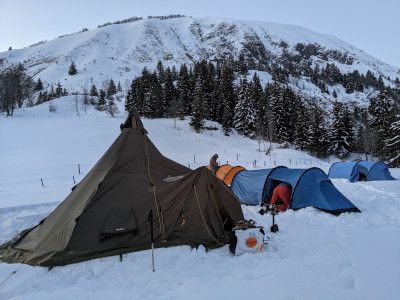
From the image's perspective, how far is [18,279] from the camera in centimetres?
→ 662

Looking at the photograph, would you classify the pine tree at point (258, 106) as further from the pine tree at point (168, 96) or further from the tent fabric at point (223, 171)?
the tent fabric at point (223, 171)

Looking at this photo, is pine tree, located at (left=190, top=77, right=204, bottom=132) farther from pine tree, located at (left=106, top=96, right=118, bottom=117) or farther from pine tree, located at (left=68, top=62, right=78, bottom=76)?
pine tree, located at (left=68, top=62, right=78, bottom=76)

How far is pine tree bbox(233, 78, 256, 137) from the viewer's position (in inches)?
2586

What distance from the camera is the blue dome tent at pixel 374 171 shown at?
23.7 metres

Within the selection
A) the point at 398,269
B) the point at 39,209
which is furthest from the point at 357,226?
the point at 39,209

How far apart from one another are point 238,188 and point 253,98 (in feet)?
187

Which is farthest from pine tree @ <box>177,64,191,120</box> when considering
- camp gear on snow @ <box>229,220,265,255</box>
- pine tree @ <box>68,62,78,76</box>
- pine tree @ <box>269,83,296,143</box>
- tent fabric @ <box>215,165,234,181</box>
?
pine tree @ <box>68,62,78,76</box>

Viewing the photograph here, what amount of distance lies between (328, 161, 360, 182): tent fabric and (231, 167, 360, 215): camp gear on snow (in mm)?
11970

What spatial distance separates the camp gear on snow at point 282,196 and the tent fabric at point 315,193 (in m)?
0.18

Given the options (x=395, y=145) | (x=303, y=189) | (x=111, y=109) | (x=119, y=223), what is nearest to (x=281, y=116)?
(x=395, y=145)

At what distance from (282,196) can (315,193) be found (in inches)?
43.8

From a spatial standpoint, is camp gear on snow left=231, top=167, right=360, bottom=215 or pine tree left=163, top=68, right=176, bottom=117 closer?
camp gear on snow left=231, top=167, right=360, bottom=215

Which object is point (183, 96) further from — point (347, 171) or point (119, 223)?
point (119, 223)

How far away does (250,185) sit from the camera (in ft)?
47.1
